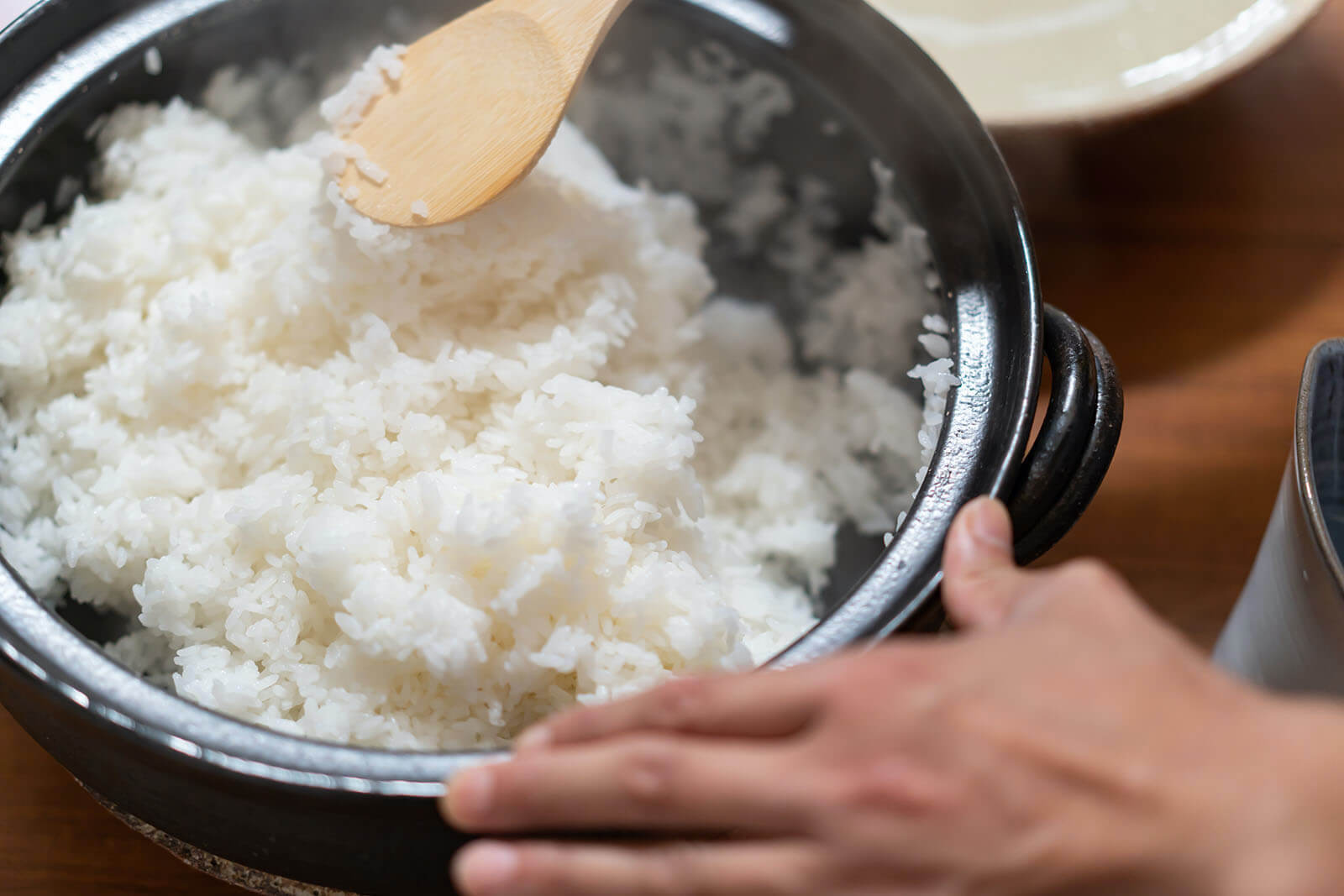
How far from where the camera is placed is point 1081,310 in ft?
5.04

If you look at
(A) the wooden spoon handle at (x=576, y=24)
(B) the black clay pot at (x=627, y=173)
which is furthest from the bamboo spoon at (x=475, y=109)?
(B) the black clay pot at (x=627, y=173)

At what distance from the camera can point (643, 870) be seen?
60 cm

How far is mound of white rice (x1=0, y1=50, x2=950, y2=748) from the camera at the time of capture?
0.98m

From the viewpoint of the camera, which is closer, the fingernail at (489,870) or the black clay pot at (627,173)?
the fingernail at (489,870)

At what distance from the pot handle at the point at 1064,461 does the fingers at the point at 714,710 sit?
0.39m

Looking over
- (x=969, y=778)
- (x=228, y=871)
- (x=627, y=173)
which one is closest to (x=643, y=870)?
(x=969, y=778)

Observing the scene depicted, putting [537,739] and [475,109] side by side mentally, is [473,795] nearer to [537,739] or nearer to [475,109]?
[537,739]

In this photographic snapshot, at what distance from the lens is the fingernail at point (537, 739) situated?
67cm

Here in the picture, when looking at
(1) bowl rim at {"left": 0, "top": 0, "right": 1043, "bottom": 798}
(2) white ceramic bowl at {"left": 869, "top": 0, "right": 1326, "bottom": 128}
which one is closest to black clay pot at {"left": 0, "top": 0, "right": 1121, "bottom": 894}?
(1) bowl rim at {"left": 0, "top": 0, "right": 1043, "bottom": 798}

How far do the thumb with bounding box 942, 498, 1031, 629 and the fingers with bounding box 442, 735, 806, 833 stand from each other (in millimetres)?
187

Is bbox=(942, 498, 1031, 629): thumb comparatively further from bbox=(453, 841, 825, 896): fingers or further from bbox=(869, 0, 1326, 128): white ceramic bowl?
bbox=(869, 0, 1326, 128): white ceramic bowl

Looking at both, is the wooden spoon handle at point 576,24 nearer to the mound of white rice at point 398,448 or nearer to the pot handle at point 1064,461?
the mound of white rice at point 398,448

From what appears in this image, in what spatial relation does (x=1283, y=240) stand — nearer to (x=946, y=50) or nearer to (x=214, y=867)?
(x=946, y=50)

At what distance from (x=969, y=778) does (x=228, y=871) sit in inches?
27.0
